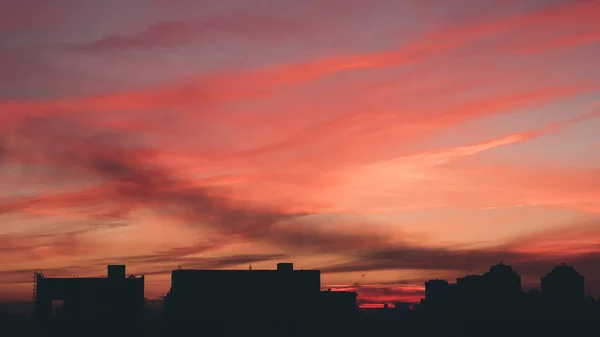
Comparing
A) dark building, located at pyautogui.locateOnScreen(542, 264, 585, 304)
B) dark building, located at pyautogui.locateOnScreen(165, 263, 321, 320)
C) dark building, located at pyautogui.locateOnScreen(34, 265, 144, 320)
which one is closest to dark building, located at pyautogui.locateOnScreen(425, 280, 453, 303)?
dark building, located at pyautogui.locateOnScreen(542, 264, 585, 304)

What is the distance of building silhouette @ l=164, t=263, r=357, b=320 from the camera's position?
125250 mm

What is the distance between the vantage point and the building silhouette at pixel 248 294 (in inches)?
4931

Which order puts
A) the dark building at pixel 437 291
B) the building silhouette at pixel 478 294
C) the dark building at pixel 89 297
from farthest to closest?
the dark building at pixel 437 291 < the building silhouette at pixel 478 294 < the dark building at pixel 89 297

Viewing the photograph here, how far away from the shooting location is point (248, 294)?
423 feet

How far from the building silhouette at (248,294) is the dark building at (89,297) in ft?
Answer: 23.6

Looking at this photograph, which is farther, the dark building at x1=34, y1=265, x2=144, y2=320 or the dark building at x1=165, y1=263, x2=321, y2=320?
the dark building at x1=165, y1=263, x2=321, y2=320

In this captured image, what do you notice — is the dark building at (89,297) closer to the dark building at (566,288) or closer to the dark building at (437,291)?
the dark building at (437,291)

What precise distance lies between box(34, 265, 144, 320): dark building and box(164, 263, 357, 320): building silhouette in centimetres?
720

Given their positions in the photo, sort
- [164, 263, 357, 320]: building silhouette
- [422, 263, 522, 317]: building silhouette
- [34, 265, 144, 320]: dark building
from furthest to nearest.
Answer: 1. [422, 263, 522, 317]: building silhouette
2. [164, 263, 357, 320]: building silhouette
3. [34, 265, 144, 320]: dark building

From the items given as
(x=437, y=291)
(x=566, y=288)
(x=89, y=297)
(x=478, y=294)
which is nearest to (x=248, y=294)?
(x=89, y=297)

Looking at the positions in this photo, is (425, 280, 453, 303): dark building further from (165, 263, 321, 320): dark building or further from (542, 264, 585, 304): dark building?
(165, 263, 321, 320): dark building

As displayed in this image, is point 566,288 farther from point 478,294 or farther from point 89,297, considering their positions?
point 89,297

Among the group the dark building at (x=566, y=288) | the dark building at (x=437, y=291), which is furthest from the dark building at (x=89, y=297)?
the dark building at (x=566, y=288)

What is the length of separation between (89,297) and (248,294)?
27.9 m
